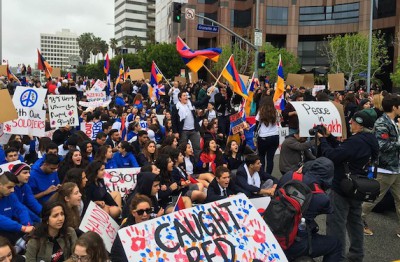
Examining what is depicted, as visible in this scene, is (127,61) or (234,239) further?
(127,61)

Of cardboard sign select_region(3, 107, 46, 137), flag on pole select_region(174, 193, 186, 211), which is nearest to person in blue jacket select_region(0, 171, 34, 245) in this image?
flag on pole select_region(174, 193, 186, 211)

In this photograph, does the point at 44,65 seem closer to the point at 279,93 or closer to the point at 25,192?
the point at 279,93

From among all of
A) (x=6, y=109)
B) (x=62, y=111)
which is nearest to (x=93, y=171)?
(x=6, y=109)

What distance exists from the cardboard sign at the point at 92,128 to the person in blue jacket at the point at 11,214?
5.15m

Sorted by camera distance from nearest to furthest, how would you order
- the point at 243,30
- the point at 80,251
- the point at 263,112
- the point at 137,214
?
the point at 80,251 → the point at 137,214 → the point at 263,112 → the point at 243,30

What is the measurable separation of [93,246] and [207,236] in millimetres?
998

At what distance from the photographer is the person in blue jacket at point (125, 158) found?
759 centimetres

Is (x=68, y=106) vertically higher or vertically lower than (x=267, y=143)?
higher

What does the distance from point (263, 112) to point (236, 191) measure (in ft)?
7.98

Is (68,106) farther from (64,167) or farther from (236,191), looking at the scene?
(236,191)

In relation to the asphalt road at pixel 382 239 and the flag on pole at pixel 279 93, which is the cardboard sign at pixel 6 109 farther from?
the flag on pole at pixel 279 93

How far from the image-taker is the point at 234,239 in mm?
3777

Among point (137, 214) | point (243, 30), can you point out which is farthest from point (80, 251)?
point (243, 30)

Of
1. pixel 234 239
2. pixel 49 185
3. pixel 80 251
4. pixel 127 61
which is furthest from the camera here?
pixel 127 61
